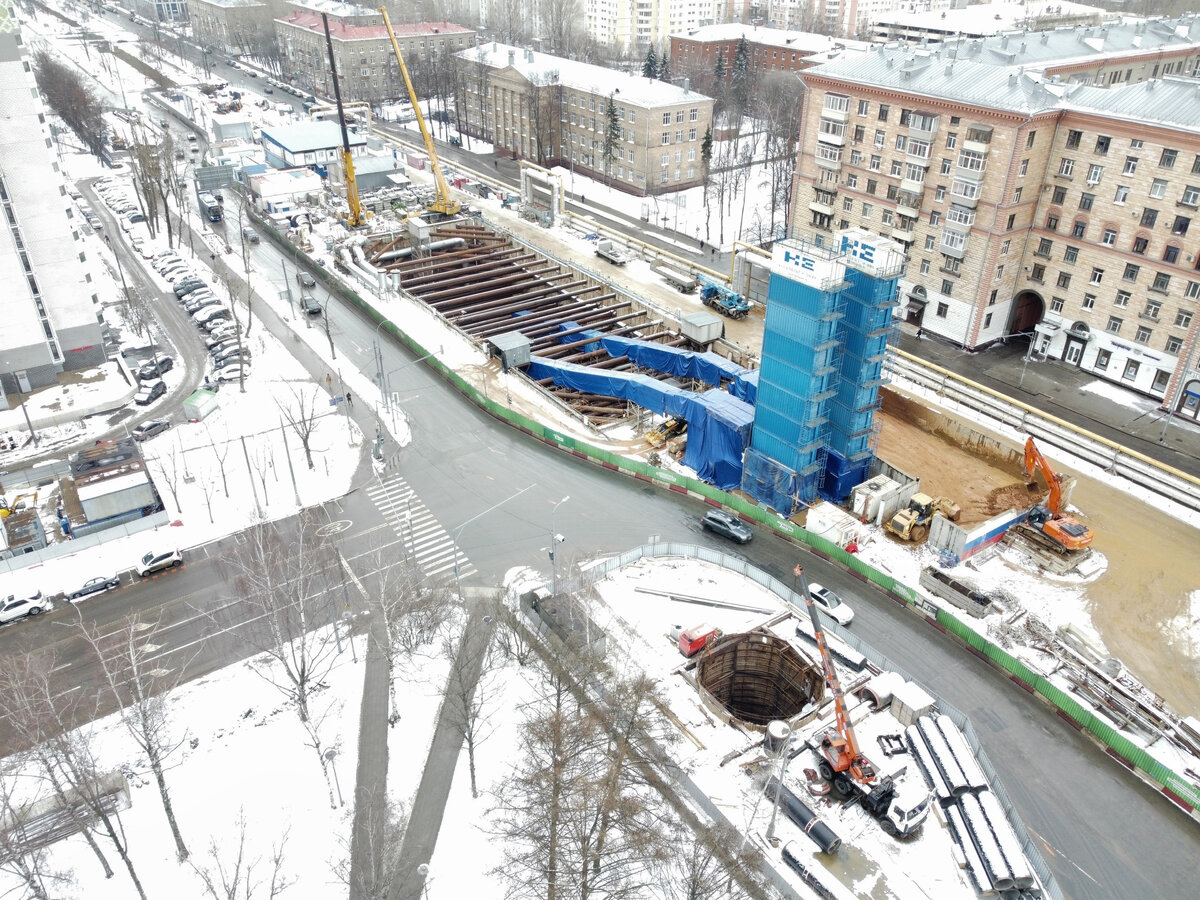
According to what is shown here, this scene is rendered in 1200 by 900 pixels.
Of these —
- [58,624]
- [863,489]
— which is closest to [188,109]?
[58,624]

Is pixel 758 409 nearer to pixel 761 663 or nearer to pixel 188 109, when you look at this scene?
pixel 761 663

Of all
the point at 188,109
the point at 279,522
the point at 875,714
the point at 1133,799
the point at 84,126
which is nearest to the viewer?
the point at 1133,799

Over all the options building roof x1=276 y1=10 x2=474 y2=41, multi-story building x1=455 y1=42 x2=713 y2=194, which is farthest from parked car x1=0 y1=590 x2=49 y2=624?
building roof x1=276 y1=10 x2=474 y2=41

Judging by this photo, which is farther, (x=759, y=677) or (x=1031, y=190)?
(x=1031, y=190)

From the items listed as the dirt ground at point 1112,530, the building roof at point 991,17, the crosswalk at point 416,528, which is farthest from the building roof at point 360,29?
the dirt ground at point 1112,530

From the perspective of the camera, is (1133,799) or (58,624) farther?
(58,624)

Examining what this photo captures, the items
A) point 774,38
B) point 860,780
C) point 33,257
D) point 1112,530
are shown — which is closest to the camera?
point 860,780

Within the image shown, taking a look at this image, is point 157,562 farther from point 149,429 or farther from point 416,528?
point 149,429

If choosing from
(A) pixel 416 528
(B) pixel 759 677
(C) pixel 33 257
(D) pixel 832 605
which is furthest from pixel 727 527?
(C) pixel 33 257
